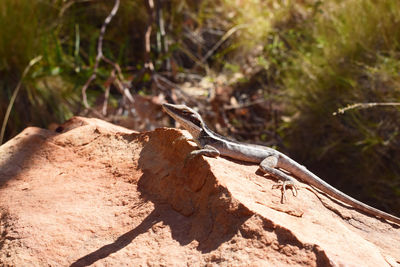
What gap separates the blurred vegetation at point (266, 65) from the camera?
5422 mm

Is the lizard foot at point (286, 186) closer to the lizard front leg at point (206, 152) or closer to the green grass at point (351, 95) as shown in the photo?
the lizard front leg at point (206, 152)

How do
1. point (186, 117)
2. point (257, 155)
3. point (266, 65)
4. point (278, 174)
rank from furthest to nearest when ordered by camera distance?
point (266, 65) → point (186, 117) → point (257, 155) → point (278, 174)

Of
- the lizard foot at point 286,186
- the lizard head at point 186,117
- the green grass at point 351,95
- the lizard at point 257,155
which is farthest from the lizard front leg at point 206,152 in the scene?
the green grass at point 351,95

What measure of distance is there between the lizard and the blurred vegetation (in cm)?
191

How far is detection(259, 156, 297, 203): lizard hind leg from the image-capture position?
318cm

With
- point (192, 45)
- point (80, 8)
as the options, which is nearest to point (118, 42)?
point (80, 8)

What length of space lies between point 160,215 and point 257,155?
3.84 feet

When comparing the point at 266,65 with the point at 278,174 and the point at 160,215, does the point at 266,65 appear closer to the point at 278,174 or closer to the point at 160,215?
the point at 278,174

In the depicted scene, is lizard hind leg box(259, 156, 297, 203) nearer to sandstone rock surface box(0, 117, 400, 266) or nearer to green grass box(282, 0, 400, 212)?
sandstone rock surface box(0, 117, 400, 266)

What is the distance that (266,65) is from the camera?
6.85 meters

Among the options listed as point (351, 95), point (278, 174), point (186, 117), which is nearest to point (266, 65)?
point (351, 95)

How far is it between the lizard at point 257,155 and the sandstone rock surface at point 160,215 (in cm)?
10

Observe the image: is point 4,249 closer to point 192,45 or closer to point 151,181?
point 151,181

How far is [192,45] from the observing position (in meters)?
8.99
